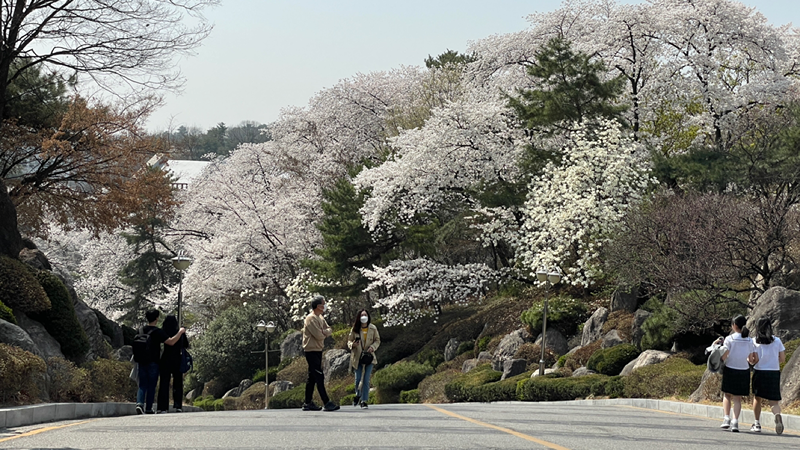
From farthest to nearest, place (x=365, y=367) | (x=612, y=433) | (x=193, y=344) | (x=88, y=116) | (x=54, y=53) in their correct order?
(x=193, y=344) < (x=88, y=116) < (x=54, y=53) < (x=365, y=367) < (x=612, y=433)

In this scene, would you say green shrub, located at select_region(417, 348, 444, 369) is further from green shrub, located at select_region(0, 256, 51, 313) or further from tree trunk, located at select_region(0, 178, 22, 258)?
green shrub, located at select_region(0, 256, 51, 313)

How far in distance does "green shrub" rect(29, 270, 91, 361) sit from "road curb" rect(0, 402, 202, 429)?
2.96m

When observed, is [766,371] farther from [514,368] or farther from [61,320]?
[514,368]

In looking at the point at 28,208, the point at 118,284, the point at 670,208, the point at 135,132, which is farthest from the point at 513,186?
the point at 118,284

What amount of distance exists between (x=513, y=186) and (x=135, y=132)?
15.5m

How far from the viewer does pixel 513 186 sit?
3472 centimetres

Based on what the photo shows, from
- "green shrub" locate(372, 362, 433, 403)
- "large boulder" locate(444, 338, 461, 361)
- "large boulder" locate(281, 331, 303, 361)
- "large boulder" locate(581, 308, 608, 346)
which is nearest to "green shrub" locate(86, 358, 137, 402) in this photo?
"large boulder" locate(581, 308, 608, 346)

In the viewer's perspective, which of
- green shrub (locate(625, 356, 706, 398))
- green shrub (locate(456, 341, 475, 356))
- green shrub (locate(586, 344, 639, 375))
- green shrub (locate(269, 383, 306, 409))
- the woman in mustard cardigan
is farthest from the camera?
green shrub (locate(456, 341, 475, 356))

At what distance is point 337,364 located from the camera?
42469 mm

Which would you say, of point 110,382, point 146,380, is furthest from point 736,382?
point 110,382

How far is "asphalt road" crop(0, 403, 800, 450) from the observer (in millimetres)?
8945

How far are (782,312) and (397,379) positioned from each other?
19.2 meters

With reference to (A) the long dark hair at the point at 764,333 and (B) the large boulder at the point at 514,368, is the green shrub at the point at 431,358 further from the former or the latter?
(A) the long dark hair at the point at 764,333

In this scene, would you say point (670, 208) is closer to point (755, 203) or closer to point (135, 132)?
point (755, 203)
